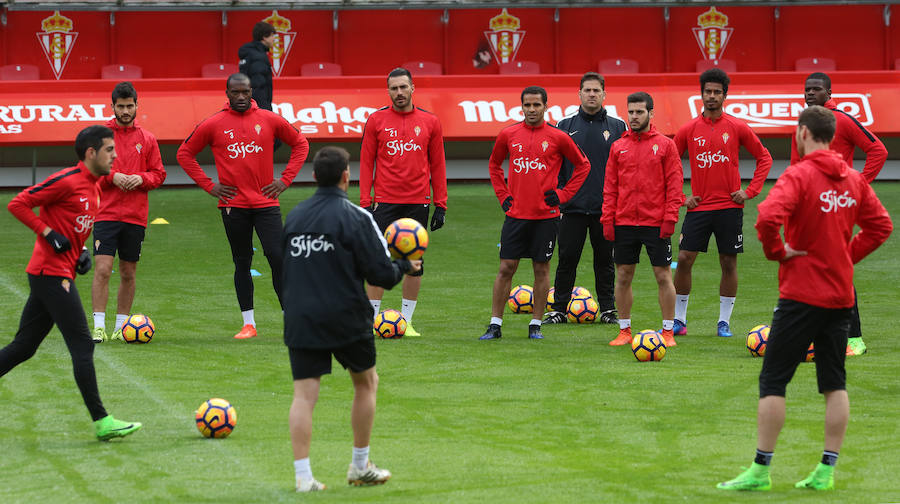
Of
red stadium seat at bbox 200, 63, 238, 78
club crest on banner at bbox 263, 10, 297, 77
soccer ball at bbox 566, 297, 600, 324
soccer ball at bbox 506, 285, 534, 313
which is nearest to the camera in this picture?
soccer ball at bbox 566, 297, 600, 324

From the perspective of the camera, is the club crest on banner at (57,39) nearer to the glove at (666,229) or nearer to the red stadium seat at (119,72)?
the red stadium seat at (119,72)

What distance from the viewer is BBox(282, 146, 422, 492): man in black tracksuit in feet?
22.7

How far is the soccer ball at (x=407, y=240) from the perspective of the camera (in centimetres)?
751

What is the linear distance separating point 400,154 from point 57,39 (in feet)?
78.4

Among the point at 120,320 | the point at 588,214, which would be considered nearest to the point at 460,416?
the point at 120,320

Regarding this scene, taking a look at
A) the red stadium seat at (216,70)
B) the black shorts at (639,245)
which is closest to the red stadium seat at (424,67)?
the red stadium seat at (216,70)

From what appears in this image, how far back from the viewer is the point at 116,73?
33.4 metres

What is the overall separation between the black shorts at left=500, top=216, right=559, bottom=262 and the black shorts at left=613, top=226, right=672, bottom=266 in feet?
2.62

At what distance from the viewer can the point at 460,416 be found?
8961 mm

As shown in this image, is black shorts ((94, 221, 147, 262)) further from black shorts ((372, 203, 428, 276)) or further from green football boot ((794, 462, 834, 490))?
green football boot ((794, 462, 834, 490))

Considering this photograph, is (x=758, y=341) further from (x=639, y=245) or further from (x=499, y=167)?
(x=499, y=167)

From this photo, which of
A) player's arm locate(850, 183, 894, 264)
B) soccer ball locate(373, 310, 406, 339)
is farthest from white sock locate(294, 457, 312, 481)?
soccer ball locate(373, 310, 406, 339)

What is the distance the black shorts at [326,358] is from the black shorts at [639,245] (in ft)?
17.2

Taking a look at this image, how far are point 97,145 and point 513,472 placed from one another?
11.5 feet
